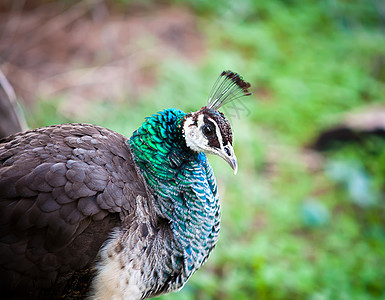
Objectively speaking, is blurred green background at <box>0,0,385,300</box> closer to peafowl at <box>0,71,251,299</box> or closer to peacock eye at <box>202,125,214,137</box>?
peafowl at <box>0,71,251,299</box>

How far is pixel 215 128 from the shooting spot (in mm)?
2018

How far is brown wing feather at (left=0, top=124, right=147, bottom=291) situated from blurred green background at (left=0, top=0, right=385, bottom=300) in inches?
48.1

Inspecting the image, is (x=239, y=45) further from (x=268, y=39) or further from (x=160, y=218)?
(x=160, y=218)

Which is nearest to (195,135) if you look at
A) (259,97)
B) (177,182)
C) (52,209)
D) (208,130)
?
(208,130)

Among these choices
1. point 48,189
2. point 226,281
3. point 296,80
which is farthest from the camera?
point 296,80

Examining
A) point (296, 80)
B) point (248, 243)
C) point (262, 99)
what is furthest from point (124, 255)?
point (296, 80)

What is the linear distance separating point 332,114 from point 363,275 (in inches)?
94.0

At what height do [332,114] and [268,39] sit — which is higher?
[268,39]

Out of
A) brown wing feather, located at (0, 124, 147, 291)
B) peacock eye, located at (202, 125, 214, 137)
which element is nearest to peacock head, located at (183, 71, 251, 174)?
peacock eye, located at (202, 125, 214, 137)

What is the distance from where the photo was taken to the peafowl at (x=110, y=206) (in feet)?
5.71

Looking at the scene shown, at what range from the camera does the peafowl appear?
1740 millimetres

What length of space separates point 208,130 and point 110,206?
1.84ft

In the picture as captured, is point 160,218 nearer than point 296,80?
Yes

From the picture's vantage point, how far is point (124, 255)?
1.87 meters
